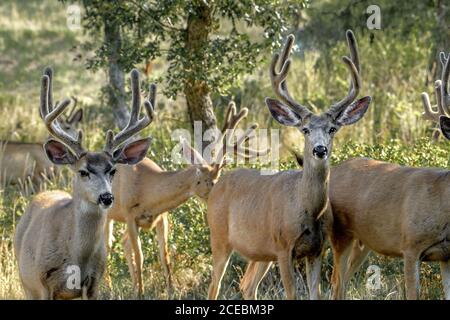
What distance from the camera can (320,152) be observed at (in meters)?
10.3

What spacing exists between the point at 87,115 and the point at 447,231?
12804 mm

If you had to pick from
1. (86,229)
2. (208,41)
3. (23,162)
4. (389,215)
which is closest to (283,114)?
(389,215)

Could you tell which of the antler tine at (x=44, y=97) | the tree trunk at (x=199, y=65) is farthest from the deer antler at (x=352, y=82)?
the tree trunk at (x=199, y=65)

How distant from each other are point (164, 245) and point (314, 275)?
10.5 feet

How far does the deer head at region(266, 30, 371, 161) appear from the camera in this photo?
10469 millimetres

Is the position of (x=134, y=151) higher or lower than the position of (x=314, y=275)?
higher

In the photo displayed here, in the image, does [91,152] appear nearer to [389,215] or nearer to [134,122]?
[134,122]

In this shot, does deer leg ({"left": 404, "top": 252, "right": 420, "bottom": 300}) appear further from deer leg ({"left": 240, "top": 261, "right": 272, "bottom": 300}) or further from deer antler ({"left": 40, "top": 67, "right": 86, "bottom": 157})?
deer antler ({"left": 40, "top": 67, "right": 86, "bottom": 157})

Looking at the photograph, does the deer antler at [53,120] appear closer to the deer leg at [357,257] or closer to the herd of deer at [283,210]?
the herd of deer at [283,210]

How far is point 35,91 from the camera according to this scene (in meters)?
27.2

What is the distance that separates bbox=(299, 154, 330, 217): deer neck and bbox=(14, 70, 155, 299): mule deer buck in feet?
4.71

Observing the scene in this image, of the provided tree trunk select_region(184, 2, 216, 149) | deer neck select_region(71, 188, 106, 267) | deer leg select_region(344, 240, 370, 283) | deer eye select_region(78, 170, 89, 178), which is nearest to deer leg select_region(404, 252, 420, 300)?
deer leg select_region(344, 240, 370, 283)

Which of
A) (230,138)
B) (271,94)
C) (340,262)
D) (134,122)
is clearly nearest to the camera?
(134,122)
